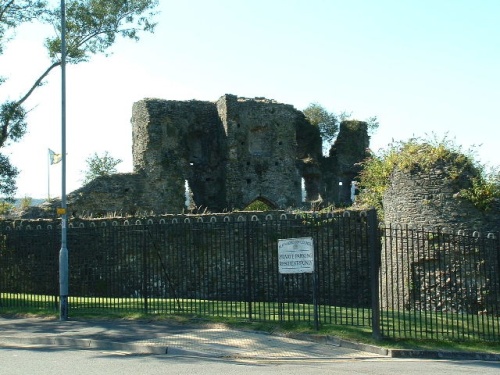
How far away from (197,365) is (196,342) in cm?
183

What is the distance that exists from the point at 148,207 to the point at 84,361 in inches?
936

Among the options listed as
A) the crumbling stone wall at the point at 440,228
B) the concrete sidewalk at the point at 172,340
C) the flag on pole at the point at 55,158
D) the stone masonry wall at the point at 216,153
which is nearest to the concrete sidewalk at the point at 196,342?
the concrete sidewalk at the point at 172,340

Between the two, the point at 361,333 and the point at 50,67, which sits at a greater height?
the point at 50,67

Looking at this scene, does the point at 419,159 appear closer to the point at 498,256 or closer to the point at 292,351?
the point at 498,256

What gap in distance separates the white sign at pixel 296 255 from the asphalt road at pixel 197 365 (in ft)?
7.99

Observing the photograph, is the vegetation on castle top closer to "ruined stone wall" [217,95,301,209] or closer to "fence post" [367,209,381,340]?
"fence post" [367,209,381,340]

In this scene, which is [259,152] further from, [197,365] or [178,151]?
[197,365]

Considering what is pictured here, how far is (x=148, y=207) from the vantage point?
34.3 m

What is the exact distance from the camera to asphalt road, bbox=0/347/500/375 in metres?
9.87

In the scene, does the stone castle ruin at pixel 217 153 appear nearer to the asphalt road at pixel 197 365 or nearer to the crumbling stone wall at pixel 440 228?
the crumbling stone wall at pixel 440 228

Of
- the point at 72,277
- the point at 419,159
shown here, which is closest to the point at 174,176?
the point at 72,277

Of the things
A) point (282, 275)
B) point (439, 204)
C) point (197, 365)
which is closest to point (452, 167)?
point (439, 204)

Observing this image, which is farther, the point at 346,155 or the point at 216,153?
the point at 346,155

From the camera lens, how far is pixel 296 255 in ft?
43.9
